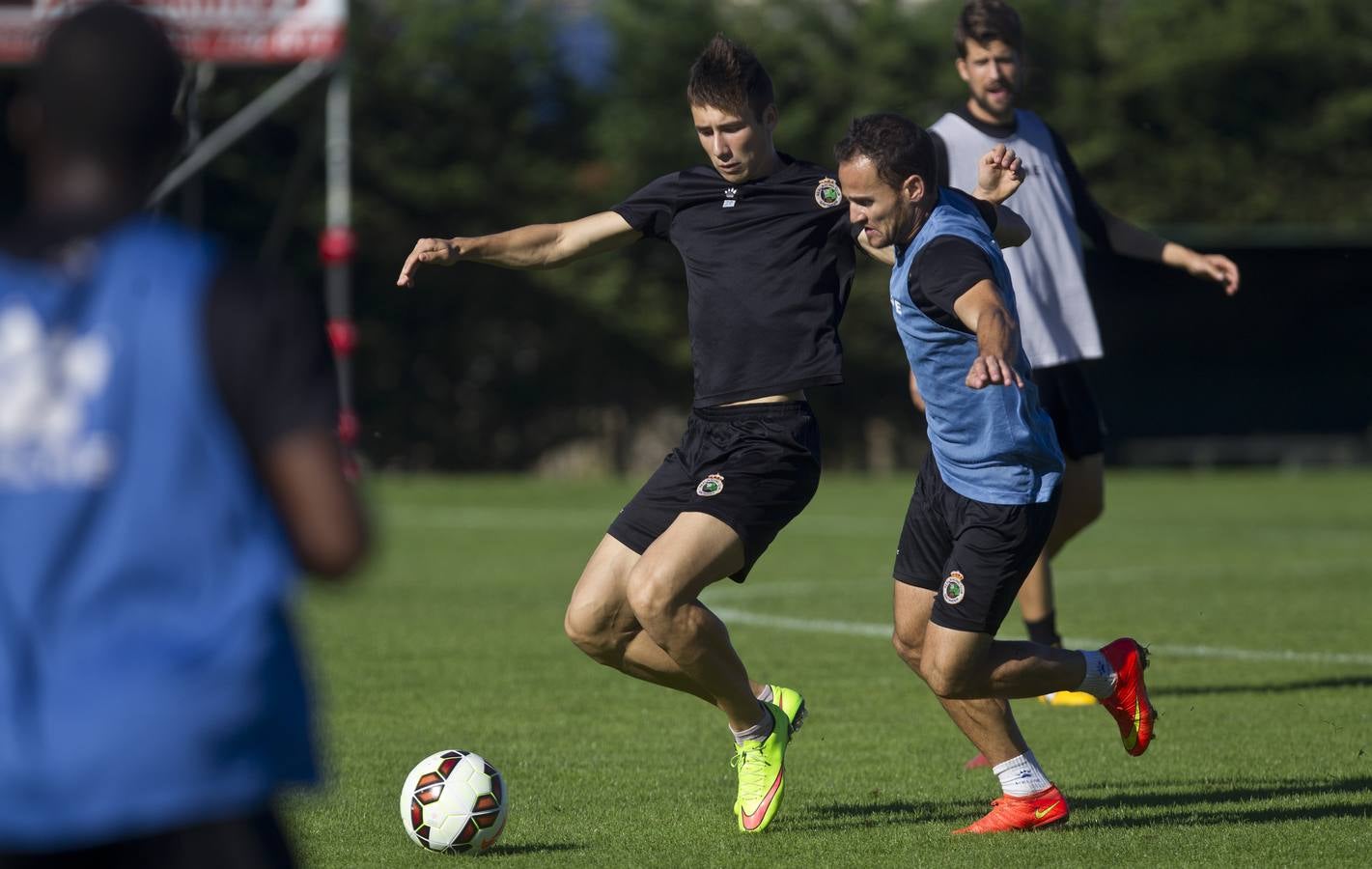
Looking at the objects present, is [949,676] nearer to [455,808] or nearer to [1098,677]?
[1098,677]

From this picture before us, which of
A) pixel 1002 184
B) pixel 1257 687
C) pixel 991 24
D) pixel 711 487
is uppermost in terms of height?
pixel 1002 184

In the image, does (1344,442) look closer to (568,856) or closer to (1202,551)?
(1202,551)

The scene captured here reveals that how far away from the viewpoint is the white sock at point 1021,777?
5.24 meters

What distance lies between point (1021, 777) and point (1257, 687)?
315cm

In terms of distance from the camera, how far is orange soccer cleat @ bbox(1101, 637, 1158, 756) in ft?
18.0

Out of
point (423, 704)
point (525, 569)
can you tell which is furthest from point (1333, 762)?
point (525, 569)

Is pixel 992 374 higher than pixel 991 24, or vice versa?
pixel 992 374

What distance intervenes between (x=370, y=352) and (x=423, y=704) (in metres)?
20.4

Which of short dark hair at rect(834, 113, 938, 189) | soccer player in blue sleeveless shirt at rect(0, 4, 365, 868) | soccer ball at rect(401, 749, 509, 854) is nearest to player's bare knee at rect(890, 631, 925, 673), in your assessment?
soccer ball at rect(401, 749, 509, 854)

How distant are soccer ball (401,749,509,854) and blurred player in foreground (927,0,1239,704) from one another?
304 cm

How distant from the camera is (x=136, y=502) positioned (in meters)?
2.23

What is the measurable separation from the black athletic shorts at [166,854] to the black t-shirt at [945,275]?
2757 mm

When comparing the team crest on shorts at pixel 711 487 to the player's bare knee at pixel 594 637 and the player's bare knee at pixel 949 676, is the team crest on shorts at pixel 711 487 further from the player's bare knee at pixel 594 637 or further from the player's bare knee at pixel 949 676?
the player's bare knee at pixel 949 676

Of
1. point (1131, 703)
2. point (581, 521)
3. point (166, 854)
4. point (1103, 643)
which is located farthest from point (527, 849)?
point (581, 521)
